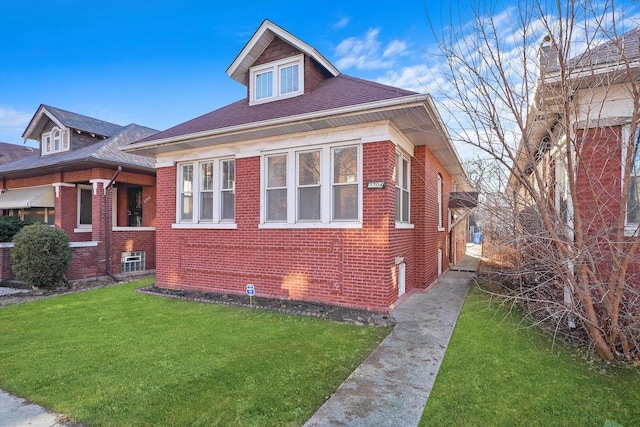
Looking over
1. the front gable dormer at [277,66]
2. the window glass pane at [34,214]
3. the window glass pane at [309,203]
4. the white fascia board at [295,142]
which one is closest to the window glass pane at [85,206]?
the window glass pane at [34,214]

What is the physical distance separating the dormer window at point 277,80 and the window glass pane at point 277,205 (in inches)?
109

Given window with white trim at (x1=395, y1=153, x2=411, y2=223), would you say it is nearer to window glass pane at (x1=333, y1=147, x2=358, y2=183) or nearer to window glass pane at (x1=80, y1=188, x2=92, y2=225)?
window glass pane at (x1=333, y1=147, x2=358, y2=183)

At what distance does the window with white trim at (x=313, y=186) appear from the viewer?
7.04 metres

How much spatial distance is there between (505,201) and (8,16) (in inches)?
697

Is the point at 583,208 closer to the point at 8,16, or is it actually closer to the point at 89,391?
the point at 89,391

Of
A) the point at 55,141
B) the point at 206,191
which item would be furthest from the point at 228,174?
the point at 55,141

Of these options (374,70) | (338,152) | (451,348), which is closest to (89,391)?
(451,348)

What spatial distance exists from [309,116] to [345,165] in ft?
4.21

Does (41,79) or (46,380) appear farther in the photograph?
(41,79)

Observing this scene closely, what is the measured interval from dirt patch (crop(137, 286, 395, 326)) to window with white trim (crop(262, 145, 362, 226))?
5.93ft

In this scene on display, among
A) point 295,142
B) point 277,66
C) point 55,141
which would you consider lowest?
point 295,142

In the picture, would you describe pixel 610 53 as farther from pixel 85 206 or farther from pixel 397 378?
pixel 85 206

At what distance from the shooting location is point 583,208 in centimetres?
534

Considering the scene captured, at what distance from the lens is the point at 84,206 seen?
13484 millimetres
